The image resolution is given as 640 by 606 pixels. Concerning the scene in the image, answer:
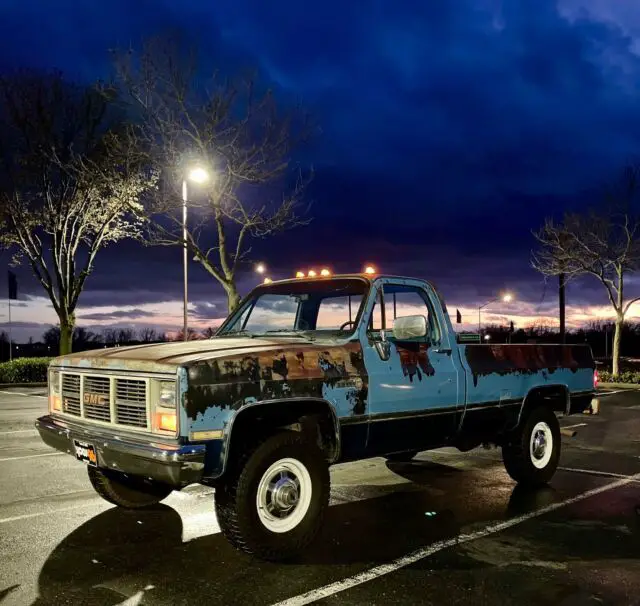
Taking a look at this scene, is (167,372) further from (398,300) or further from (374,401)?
(398,300)

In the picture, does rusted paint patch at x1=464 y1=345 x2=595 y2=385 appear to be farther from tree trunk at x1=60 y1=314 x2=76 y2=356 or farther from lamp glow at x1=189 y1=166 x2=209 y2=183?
tree trunk at x1=60 y1=314 x2=76 y2=356

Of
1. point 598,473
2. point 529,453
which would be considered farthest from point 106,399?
point 598,473

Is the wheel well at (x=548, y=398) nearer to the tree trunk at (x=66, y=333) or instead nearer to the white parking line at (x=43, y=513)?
the white parking line at (x=43, y=513)

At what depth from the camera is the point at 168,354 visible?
5.07 metres

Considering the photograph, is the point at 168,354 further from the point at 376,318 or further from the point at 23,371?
the point at 23,371

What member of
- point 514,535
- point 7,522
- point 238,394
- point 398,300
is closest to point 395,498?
point 514,535

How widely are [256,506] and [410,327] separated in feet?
6.34

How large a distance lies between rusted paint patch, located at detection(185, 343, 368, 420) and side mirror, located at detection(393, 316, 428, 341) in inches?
14.3

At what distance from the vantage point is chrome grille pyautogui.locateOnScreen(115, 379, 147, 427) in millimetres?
4953

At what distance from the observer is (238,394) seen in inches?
191

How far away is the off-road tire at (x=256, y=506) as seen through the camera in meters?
4.86

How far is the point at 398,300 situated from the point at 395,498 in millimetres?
2076

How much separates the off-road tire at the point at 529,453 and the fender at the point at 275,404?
2.79 metres

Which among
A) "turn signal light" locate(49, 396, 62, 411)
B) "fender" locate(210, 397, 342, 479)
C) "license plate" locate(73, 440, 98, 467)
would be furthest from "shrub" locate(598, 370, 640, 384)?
"license plate" locate(73, 440, 98, 467)
